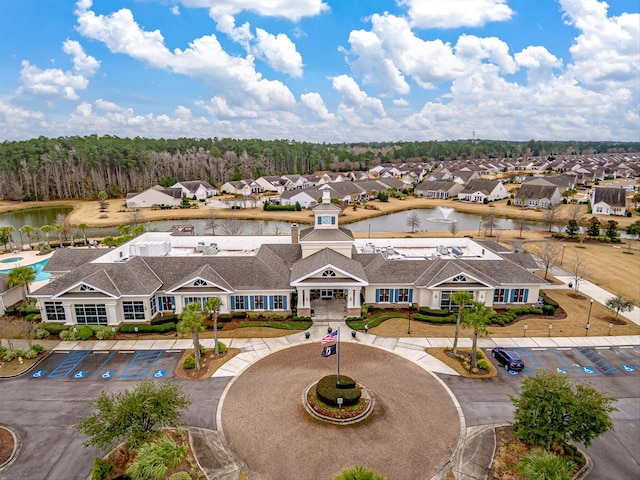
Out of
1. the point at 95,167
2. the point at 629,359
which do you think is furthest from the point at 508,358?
the point at 95,167

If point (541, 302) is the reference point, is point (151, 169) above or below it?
above

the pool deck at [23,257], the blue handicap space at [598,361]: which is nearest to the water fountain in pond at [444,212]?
the blue handicap space at [598,361]

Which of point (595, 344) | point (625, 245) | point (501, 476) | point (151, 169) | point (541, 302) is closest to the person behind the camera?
point (501, 476)

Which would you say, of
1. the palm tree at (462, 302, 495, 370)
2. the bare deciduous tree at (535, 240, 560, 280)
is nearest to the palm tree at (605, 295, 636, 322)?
the bare deciduous tree at (535, 240, 560, 280)

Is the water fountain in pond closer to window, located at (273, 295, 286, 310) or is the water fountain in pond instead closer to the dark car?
window, located at (273, 295, 286, 310)

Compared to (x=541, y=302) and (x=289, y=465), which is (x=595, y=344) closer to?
(x=541, y=302)

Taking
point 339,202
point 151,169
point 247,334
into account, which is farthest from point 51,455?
point 151,169
